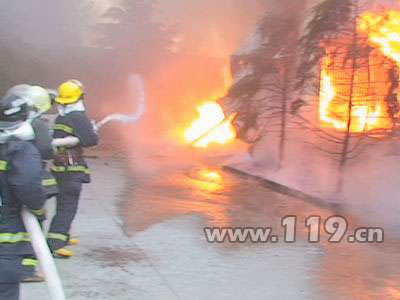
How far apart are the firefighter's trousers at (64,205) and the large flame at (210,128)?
283 inches

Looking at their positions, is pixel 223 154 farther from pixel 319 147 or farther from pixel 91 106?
pixel 91 106

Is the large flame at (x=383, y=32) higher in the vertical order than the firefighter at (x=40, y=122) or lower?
higher

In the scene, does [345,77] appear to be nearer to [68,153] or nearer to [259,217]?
[259,217]

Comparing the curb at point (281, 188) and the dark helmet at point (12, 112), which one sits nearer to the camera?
the dark helmet at point (12, 112)

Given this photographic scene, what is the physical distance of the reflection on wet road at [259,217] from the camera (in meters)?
4.67

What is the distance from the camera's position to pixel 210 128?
1253cm

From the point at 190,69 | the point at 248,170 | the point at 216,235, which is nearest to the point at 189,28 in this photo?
the point at 190,69

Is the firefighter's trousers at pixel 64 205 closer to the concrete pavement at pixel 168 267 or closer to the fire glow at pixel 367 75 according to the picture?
the concrete pavement at pixel 168 267

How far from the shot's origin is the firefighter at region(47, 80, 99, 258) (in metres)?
4.74

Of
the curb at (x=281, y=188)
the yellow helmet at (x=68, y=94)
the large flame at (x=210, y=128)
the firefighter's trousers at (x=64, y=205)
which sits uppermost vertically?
the yellow helmet at (x=68, y=94)

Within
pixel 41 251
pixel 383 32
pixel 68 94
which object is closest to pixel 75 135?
pixel 68 94

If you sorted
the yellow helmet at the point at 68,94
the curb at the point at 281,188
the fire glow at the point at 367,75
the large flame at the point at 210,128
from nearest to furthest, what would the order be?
the yellow helmet at the point at 68,94 → the fire glow at the point at 367,75 → the curb at the point at 281,188 → the large flame at the point at 210,128

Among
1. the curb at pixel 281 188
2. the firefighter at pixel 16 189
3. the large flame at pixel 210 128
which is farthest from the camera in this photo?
the large flame at pixel 210 128
